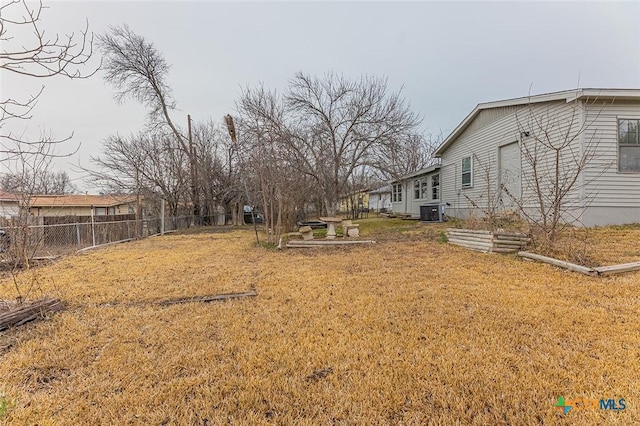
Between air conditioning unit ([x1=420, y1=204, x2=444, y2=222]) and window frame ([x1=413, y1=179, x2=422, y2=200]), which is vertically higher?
window frame ([x1=413, y1=179, x2=422, y2=200])

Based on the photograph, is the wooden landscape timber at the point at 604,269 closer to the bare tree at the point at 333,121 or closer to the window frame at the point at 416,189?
the bare tree at the point at 333,121

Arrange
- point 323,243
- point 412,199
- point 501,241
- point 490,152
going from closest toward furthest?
point 501,241
point 323,243
point 490,152
point 412,199

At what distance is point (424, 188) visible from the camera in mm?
17344

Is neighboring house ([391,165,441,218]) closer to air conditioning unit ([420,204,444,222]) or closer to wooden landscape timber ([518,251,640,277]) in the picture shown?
air conditioning unit ([420,204,444,222])

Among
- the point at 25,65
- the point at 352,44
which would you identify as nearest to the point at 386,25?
the point at 352,44

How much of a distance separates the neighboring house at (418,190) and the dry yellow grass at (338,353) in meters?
11.5

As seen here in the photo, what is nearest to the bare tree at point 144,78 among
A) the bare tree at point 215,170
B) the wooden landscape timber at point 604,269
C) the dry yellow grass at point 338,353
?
the bare tree at point 215,170

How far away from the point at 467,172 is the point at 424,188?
13.2 feet

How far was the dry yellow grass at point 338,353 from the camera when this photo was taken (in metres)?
1.79

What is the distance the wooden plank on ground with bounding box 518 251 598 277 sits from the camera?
4.55m

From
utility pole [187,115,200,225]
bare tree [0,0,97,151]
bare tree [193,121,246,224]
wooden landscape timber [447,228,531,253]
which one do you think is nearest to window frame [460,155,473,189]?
wooden landscape timber [447,228,531,253]

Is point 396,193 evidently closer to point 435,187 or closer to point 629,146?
point 435,187

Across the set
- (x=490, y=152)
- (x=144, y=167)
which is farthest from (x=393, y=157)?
(x=144, y=167)

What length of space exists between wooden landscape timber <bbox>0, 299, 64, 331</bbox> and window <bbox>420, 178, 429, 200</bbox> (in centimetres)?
1649
